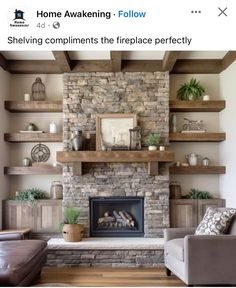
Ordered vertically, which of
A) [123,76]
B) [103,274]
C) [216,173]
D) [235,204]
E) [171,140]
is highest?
[123,76]

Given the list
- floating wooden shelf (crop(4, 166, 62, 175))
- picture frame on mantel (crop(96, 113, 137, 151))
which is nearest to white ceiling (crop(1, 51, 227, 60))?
picture frame on mantel (crop(96, 113, 137, 151))

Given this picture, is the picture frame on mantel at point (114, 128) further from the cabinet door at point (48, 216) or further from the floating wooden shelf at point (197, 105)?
the cabinet door at point (48, 216)

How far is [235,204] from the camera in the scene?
5645mm

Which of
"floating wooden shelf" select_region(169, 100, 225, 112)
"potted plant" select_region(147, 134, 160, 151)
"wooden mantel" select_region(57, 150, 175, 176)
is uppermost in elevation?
"floating wooden shelf" select_region(169, 100, 225, 112)

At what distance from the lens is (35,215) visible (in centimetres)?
605

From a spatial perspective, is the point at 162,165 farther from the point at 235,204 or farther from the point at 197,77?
the point at 197,77

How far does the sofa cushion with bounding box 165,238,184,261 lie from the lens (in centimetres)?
414

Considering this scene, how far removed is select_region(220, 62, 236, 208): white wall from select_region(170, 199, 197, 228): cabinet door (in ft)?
1.80

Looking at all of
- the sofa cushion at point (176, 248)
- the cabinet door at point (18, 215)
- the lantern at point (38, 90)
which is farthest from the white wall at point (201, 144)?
the cabinet door at point (18, 215)

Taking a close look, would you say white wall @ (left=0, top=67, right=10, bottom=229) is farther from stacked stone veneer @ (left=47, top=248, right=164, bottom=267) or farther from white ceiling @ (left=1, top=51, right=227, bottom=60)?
stacked stone veneer @ (left=47, top=248, right=164, bottom=267)
